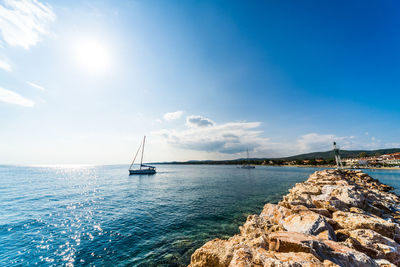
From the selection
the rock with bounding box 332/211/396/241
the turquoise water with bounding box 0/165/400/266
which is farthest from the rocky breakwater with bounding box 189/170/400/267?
the turquoise water with bounding box 0/165/400/266

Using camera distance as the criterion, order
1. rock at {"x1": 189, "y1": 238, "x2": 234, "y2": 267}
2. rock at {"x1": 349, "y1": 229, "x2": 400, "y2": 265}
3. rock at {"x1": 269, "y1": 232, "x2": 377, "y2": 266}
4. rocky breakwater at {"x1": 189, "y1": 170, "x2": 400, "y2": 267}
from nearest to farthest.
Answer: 1. rocky breakwater at {"x1": 189, "y1": 170, "x2": 400, "y2": 267}
2. rock at {"x1": 269, "y1": 232, "x2": 377, "y2": 266}
3. rock at {"x1": 189, "y1": 238, "x2": 234, "y2": 267}
4. rock at {"x1": 349, "y1": 229, "x2": 400, "y2": 265}

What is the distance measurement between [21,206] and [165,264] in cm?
2482

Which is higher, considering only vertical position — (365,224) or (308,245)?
(308,245)

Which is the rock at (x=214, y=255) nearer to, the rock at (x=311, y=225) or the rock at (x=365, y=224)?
the rock at (x=311, y=225)

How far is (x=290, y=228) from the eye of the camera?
778 centimetres

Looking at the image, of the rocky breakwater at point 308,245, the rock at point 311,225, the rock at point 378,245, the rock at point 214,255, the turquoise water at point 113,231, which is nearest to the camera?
the rocky breakwater at point 308,245

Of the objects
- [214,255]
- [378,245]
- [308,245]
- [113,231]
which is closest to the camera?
[308,245]

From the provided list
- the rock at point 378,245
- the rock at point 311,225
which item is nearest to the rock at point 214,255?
the rock at point 311,225

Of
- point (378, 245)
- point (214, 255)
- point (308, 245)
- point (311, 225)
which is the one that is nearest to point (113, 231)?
point (214, 255)

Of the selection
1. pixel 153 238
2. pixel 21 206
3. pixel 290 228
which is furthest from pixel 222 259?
pixel 21 206

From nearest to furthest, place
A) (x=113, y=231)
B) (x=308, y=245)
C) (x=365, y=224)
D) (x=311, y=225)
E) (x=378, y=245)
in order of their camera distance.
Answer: (x=308, y=245) → (x=378, y=245) → (x=311, y=225) → (x=365, y=224) → (x=113, y=231)

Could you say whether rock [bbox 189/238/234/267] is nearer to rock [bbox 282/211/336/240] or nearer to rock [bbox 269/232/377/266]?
rock [bbox 269/232/377/266]

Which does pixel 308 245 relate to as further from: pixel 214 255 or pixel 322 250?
pixel 214 255

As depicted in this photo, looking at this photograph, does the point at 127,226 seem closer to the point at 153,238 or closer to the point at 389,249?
the point at 153,238
